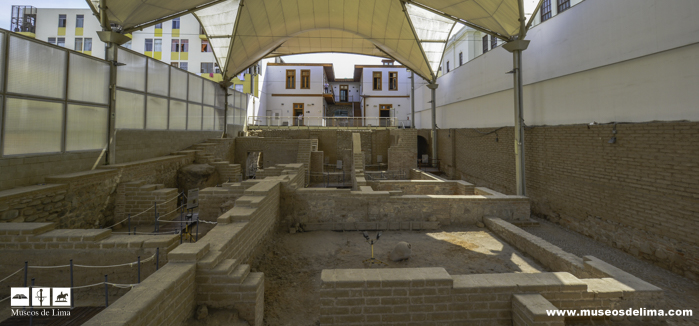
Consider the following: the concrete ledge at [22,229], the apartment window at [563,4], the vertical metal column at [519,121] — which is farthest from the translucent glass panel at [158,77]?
the apartment window at [563,4]

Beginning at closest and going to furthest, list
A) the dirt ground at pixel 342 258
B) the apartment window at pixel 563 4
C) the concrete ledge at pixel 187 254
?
the concrete ledge at pixel 187 254, the dirt ground at pixel 342 258, the apartment window at pixel 563 4

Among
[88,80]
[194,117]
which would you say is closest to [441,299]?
[88,80]

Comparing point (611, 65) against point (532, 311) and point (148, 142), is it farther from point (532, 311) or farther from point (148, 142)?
point (148, 142)

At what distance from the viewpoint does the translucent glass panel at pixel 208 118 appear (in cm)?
1766

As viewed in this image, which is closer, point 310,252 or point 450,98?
point 310,252

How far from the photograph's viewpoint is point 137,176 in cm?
1111

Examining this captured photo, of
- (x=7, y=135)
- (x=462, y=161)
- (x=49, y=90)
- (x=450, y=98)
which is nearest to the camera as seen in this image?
(x=7, y=135)

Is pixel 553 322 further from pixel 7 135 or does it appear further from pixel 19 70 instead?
pixel 19 70

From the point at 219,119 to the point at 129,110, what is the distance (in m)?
8.10

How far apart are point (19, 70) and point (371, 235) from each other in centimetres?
1010

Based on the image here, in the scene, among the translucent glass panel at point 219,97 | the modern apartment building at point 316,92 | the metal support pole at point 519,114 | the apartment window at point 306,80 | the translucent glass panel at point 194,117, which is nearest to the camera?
the metal support pole at point 519,114

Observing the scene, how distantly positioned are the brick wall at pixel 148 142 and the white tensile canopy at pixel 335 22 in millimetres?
3959

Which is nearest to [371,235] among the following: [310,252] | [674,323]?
[310,252]

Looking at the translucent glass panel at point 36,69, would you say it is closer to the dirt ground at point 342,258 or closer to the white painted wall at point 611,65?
the dirt ground at point 342,258
